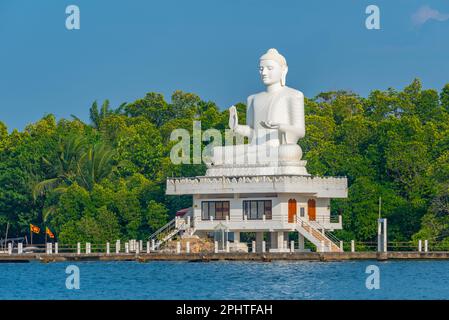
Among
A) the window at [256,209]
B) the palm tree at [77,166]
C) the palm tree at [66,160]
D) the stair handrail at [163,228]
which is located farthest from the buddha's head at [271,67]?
the palm tree at [66,160]

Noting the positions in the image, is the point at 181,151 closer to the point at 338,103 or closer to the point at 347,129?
the point at 347,129

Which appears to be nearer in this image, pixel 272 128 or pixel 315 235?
pixel 315 235

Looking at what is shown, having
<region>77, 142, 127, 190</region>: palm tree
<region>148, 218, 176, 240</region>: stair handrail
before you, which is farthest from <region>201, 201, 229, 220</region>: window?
<region>77, 142, 127, 190</region>: palm tree

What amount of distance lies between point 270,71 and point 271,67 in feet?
0.65

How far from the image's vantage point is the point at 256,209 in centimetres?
6962

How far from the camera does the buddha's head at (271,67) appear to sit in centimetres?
7044

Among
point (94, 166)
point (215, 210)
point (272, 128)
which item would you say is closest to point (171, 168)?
point (94, 166)

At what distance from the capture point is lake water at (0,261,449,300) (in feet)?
169

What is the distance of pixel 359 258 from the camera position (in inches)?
2557

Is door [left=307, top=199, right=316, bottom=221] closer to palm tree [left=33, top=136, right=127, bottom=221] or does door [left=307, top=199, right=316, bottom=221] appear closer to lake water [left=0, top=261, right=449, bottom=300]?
lake water [left=0, top=261, right=449, bottom=300]

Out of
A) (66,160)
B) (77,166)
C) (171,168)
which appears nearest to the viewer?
(171,168)

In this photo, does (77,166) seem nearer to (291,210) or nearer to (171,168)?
(171,168)

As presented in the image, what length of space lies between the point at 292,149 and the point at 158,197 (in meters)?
10.7
